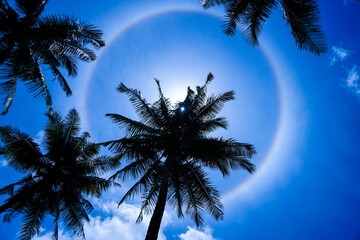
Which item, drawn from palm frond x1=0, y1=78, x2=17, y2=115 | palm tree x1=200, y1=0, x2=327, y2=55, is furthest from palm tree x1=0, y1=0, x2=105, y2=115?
palm tree x1=200, y1=0, x2=327, y2=55

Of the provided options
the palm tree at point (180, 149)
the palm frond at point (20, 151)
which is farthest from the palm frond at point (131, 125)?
the palm frond at point (20, 151)

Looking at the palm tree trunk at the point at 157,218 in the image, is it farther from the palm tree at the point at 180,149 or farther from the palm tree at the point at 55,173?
the palm tree at the point at 55,173

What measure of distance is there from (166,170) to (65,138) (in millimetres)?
6882

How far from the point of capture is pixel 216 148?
9125mm

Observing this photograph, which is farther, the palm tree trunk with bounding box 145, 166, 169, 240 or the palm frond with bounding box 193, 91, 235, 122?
the palm frond with bounding box 193, 91, 235, 122

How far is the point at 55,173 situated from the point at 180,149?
721 centimetres

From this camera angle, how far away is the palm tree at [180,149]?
9.58m

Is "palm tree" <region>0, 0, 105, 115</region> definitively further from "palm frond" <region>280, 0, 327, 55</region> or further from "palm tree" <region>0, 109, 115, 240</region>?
"palm frond" <region>280, 0, 327, 55</region>

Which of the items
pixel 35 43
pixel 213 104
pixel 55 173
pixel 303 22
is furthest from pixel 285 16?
pixel 55 173

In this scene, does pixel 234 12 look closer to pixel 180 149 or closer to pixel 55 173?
pixel 180 149

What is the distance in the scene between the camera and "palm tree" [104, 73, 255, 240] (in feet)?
31.4

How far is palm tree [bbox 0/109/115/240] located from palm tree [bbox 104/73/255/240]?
8.77 ft

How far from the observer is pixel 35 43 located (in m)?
8.41

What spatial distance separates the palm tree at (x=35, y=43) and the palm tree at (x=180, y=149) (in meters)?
2.98
